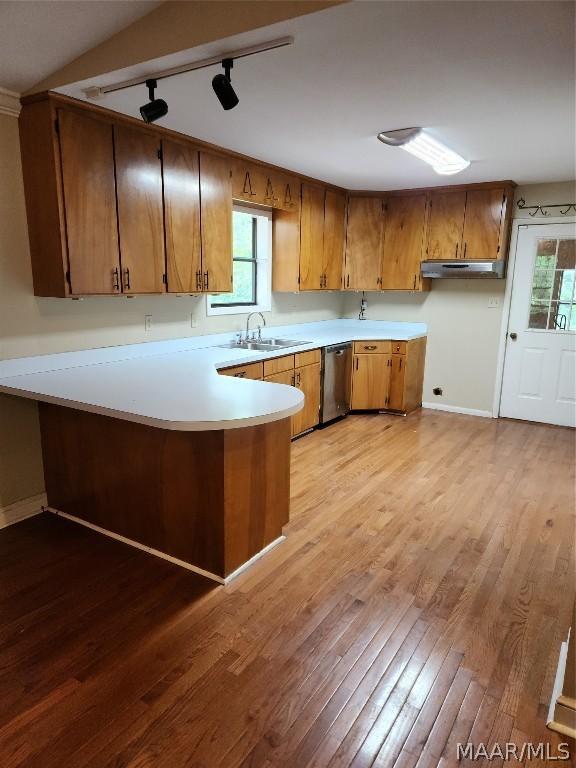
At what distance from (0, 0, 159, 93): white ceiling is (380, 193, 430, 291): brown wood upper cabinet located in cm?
377

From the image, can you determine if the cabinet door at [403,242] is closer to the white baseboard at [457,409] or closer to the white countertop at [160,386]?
the white baseboard at [457,409]

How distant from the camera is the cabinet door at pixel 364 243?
541cm

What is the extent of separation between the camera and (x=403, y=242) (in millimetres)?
5367

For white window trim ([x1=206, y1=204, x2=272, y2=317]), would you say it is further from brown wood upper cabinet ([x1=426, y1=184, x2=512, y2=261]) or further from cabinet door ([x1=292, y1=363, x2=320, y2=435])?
brown wood upper cabinet ([x1=426, y1=184, x2=512, y2=261])

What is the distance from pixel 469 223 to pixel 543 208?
0.70 m

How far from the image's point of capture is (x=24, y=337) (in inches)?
111

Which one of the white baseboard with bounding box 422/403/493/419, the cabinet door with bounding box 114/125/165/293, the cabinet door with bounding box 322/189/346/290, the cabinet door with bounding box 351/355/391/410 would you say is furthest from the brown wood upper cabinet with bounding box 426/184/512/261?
the cabinet door with bounding box 114/125/165/293

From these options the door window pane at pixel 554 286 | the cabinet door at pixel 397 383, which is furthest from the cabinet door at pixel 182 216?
the door window pane at pixel 554 286

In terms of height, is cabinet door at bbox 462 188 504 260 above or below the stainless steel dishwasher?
above

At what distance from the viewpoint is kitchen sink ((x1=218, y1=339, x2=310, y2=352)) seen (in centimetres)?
438

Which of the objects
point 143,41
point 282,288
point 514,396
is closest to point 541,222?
point 514,396

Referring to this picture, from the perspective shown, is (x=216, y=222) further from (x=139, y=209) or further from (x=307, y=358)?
(x=307, y=358)

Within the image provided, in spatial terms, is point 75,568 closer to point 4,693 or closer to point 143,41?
point 4,693

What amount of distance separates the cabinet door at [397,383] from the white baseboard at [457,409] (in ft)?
1.97
